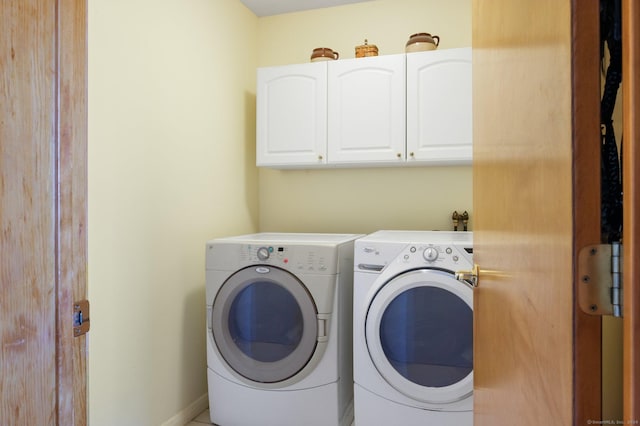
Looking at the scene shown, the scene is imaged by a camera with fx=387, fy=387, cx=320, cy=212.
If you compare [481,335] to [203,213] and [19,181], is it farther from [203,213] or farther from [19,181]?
[203,213]

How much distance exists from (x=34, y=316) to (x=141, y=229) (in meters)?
1.14

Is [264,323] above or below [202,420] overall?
above

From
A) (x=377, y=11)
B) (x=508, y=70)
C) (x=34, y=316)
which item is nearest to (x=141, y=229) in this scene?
(x=34, y=316)

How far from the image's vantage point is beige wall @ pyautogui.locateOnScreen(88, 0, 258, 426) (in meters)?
1.57

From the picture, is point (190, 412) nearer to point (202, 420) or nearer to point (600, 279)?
point (202, 420)

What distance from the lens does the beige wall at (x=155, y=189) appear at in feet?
5.16

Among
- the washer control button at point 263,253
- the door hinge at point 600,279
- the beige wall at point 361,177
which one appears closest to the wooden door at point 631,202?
the door hinge at point 600,279

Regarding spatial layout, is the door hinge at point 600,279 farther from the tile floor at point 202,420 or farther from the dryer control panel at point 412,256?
the tile floor at point 202,420

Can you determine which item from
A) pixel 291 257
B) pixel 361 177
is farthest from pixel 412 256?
pixel 361 177

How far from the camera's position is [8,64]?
636 mm

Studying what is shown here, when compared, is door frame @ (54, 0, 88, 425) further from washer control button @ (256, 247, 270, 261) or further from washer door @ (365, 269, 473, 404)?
washer door @ (365, 269, 473, 404)

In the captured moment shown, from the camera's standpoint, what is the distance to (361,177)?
2686mm

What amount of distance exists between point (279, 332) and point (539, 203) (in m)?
1.53

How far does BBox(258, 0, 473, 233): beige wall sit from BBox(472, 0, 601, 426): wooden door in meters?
1.59
